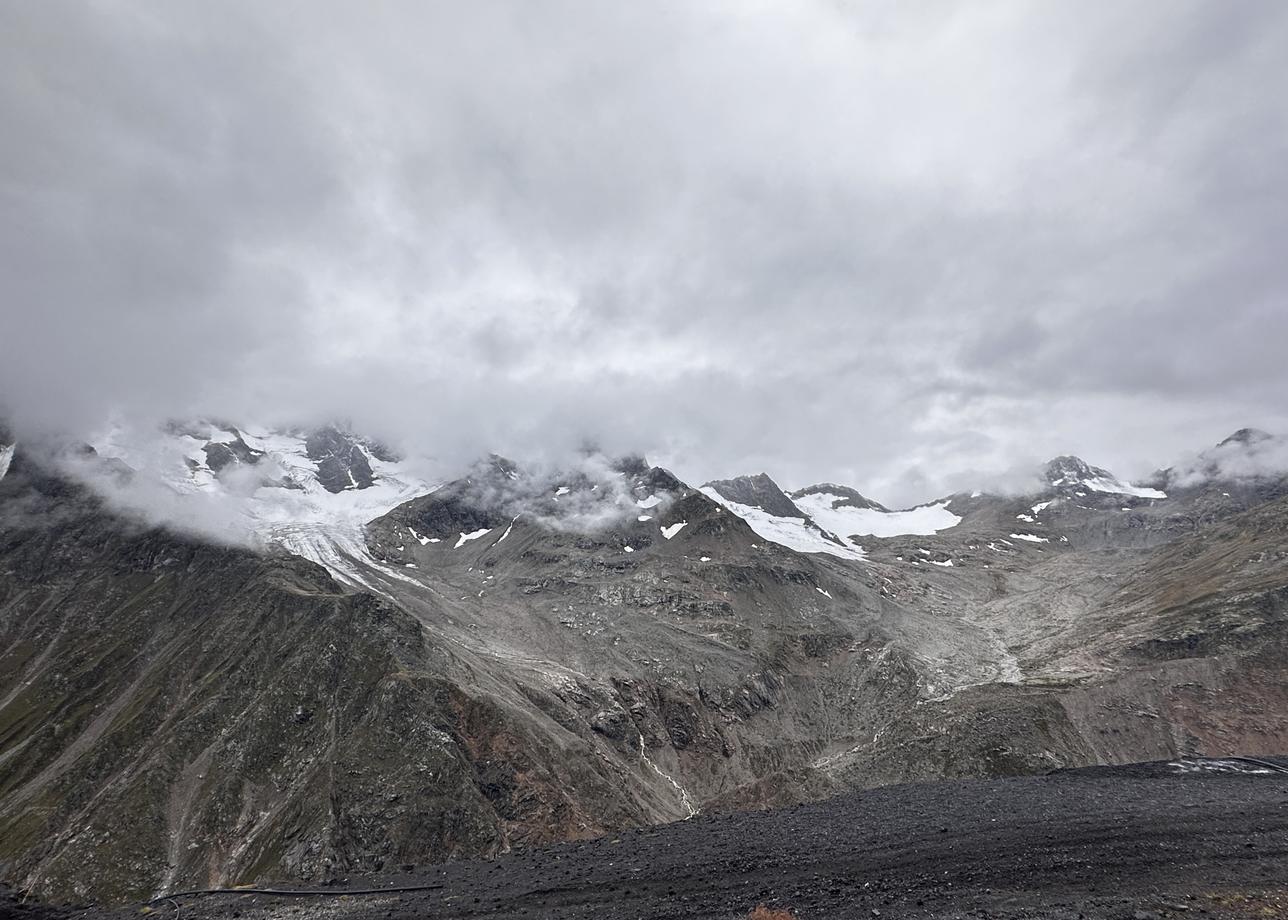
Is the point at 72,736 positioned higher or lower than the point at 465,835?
higher

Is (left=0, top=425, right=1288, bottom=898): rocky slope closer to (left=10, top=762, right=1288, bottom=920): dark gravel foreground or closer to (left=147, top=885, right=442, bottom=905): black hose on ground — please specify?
(left=147, top=885, right=442, bottom=905): black hose on ground

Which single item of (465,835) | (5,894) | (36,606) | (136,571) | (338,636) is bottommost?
(5,894)

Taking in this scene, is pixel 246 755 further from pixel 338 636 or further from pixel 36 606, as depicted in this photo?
pixel 36 606

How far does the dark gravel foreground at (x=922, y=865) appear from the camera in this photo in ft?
112

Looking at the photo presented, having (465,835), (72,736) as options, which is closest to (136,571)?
(72,736)

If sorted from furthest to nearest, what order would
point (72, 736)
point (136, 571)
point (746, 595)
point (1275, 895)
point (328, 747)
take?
point (746, 595) < point (136, 571) < point (72, 736) < point (328, 747) < point (1275, 895)

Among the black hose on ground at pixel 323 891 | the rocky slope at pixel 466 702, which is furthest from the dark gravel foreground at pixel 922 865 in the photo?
the rocky slope at pixel 466 702

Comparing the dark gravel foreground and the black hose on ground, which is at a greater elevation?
the dark gravel foreground

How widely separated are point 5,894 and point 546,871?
7244cm

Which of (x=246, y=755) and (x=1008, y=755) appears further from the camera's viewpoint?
(x=246, y=755)

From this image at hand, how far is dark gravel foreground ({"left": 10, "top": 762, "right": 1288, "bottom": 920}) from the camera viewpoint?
3400cm

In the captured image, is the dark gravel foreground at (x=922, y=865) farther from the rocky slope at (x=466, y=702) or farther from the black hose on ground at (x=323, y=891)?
the rocky slope at (x=466, y=702)

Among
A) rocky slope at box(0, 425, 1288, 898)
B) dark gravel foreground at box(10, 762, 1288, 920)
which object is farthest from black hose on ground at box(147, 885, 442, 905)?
rocky slope at box(0, 425, 1288, 898)

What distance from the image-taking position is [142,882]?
247 ft
